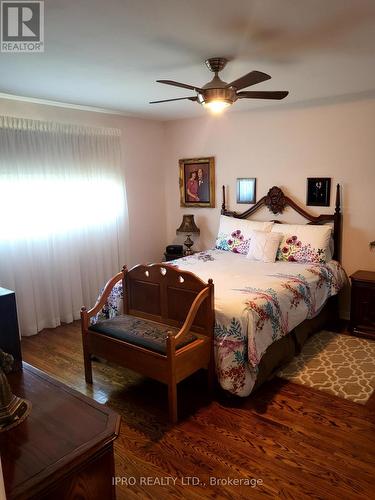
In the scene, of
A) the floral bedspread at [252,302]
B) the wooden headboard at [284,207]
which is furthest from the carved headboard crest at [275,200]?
the floral bedspread at [252,302]

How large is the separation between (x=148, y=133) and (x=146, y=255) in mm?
1714

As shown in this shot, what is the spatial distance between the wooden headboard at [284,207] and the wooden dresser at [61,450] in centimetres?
356

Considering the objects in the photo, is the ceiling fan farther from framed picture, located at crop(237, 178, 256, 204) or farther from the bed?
framed picture, located at crop(237, 178, 256, 204)

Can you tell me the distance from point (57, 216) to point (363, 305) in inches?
131

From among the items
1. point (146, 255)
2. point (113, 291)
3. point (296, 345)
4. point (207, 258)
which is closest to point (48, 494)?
point (113, 291)

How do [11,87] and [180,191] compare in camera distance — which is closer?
[11,87]

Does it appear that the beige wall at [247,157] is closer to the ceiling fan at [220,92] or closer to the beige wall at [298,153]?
the beige wall at [298,153]

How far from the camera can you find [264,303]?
110 inches

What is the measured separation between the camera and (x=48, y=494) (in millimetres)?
871

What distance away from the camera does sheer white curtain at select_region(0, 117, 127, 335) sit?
3.64 metres

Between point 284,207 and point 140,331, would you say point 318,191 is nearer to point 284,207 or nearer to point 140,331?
point 284,207

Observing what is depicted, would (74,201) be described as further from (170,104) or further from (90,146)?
(170,104)

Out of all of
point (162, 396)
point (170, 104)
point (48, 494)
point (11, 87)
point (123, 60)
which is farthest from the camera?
point (170, 104)

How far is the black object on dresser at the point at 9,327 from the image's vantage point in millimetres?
1368
